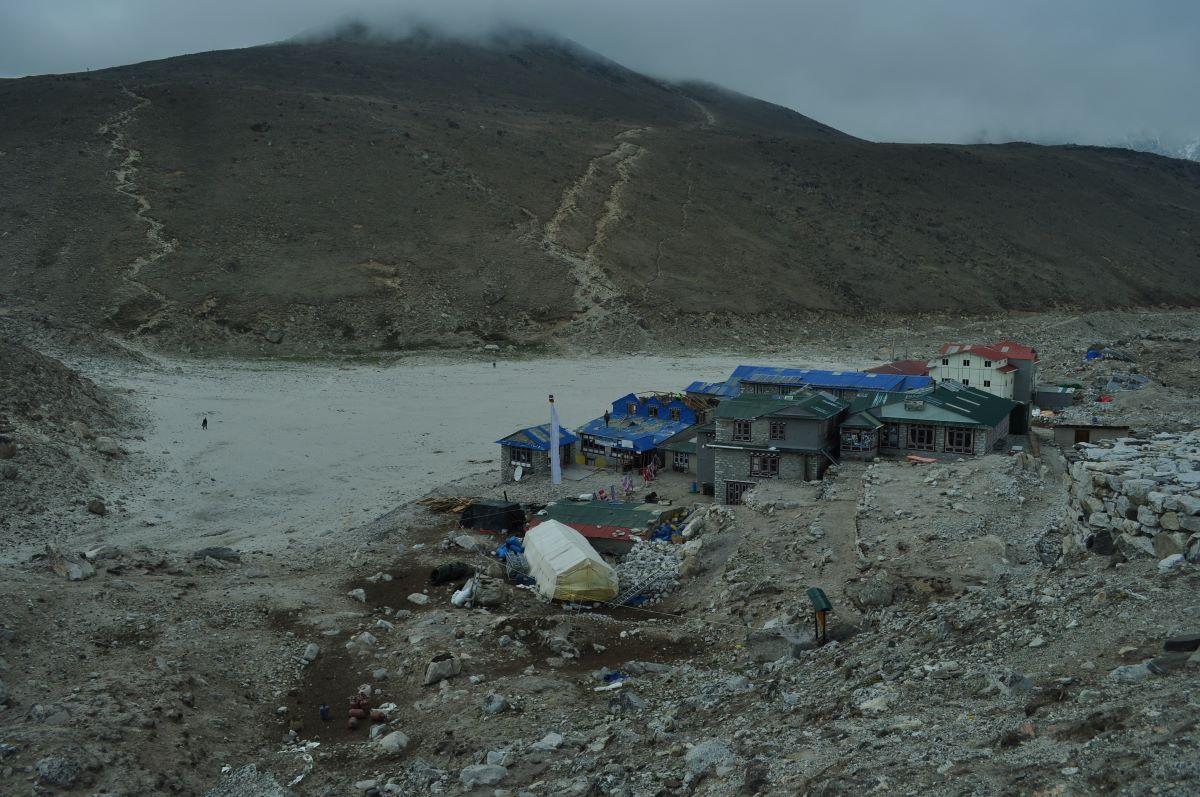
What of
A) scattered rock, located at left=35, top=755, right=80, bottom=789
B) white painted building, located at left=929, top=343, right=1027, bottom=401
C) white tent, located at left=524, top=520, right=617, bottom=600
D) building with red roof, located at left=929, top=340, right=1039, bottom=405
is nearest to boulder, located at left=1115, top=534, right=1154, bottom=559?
white tent, located at left=524, top=520, right=617, bottom=600

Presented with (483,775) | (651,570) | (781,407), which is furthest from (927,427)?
(483,775)

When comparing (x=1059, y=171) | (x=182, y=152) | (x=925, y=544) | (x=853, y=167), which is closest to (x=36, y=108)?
(x=182, y=152)

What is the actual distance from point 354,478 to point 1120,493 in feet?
95.7

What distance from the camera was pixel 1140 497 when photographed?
1022cm

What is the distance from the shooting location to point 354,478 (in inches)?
1401

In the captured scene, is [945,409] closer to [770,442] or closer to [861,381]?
[770,442]

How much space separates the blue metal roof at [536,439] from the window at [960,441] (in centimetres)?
1293

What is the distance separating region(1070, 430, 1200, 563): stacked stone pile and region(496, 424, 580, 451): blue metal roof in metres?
23.1

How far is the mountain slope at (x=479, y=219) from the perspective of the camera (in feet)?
240

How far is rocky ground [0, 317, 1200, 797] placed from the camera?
860 centimetres

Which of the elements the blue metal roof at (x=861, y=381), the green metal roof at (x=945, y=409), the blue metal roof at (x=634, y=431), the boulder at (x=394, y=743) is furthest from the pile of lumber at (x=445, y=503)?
the boulder at (x=394, y=743)

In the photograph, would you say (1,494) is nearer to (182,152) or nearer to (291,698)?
(291,698)

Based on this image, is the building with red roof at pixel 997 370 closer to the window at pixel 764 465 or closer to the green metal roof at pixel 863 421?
the green metal roof at pixel 863 421

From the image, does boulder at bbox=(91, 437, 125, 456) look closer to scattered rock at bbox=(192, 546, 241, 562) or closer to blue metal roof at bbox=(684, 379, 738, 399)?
scattered rock at bbox=(192, 546, 241, 562)
